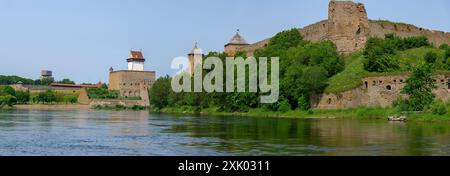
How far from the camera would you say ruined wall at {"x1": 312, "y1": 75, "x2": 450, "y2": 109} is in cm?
3747

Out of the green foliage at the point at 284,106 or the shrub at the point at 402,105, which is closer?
the shrub at the point at 402,105

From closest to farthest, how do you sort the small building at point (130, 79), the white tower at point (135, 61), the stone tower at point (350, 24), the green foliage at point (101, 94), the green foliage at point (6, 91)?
the stone tower at point (350, 24), the green foliage at point (101, 94), the green foliage at point (6, 91), the small building at point (130, 79), the white tower at point (135, 61)

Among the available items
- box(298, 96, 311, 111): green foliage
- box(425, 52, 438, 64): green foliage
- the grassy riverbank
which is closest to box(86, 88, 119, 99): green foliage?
the grassy riverbank

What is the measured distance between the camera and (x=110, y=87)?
126 meters

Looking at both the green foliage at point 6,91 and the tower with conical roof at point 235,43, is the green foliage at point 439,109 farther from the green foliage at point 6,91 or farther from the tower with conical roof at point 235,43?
the green foliage at point 6,91

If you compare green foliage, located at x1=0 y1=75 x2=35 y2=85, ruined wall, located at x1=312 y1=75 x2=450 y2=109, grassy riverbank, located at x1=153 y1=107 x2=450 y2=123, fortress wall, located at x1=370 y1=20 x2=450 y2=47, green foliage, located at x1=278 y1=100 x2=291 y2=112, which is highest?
fortress wall, located at x1=370 y1=20 x2=450 y2=47

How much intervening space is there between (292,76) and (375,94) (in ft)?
21.5

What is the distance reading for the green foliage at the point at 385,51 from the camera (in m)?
42.8

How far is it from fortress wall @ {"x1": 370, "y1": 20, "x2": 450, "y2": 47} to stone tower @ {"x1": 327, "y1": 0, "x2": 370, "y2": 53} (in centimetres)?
137

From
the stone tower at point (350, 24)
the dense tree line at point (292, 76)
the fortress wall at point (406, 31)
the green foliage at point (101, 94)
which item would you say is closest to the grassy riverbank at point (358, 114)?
the dense tree line at point (292, 76)

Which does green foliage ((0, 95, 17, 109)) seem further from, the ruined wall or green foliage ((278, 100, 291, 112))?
the ruined wall

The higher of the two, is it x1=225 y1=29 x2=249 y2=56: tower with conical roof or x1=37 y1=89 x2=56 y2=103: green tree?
x1=225 y1=29 x2=249 y2=56: tower with conical roof

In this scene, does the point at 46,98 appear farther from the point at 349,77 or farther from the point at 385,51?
the point at 385,51
